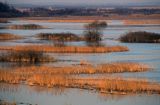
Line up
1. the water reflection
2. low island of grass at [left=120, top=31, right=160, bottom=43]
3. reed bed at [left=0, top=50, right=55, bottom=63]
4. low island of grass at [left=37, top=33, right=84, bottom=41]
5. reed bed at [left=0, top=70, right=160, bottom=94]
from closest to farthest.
→ 1. the water reflection
2. reed bed at [left=0, top=70, right=160, bottom=94]
3. reed bed at [left=0, top=50, right=55, bottom=63]
4. low island of grass at [left=120, top=31, right=160, bottom=43]
5. low island of grass at [left=37, top=33, right=84, bottom=41]

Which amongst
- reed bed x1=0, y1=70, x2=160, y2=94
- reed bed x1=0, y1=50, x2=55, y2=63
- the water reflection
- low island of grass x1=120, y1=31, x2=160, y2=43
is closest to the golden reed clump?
reed bed x1=0, y1=70, x2=160, y2=94

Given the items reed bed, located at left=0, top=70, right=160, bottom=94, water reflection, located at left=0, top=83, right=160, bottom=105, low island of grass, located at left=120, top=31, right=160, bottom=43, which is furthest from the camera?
low island of grass, located at left=120, top=31, right=160, bottom=43

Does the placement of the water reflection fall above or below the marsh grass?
above

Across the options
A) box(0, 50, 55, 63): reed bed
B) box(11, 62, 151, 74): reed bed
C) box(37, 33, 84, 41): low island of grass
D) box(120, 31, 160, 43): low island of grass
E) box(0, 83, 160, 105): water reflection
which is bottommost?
box(37, 33, 84, 41): low island of grass

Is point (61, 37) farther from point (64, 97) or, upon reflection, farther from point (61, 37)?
point (64, 97)

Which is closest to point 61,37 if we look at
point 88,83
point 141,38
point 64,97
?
point 141,38

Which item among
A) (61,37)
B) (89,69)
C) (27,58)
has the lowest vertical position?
(61,37)

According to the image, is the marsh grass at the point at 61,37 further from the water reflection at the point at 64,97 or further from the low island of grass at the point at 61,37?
the water reflection at the point at 64,97

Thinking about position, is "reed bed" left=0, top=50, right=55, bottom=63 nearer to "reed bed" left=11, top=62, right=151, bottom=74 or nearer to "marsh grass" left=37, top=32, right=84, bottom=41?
"reed bed" left=11, top=62, right=151, bottom=74
